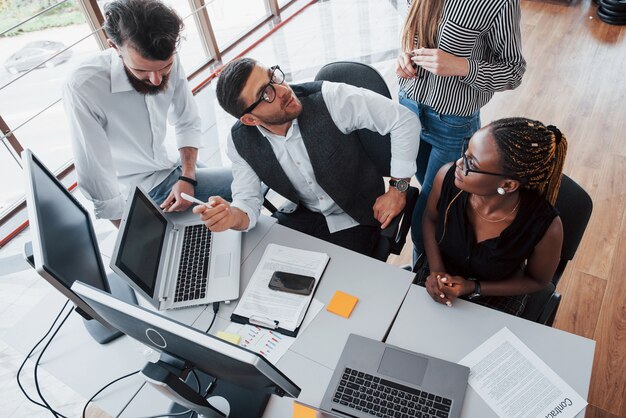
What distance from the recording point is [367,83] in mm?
1986

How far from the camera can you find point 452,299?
4.83ft

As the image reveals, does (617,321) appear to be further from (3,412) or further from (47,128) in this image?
(47,128)

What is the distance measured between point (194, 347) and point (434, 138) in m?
1.38

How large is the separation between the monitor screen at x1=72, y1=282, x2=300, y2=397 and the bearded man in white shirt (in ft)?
1.89

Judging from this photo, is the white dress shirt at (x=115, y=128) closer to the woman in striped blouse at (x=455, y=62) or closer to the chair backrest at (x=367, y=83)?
the chair backrest at (x=367, y=83)

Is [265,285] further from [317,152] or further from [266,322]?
[317,152]

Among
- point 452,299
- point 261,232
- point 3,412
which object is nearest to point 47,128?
point 3,412

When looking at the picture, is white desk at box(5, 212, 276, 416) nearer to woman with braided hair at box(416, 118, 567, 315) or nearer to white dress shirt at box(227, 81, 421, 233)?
white dress shirt at box(227, 81, 421, 233)

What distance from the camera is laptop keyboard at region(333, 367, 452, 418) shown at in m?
1.25

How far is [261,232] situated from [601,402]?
161cm

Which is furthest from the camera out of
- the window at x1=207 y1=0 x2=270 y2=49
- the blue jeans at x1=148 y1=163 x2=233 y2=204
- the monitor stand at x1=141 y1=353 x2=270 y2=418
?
the window at x1=207 y1=0 x2=270 y2=49

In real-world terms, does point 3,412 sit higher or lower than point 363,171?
lower

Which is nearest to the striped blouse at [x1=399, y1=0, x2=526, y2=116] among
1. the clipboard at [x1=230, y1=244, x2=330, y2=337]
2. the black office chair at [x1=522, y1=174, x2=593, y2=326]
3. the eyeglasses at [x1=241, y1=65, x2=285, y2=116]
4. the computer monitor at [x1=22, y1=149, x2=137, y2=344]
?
the black office chair at [x1=522, y1=174, x2=593, y2=326]

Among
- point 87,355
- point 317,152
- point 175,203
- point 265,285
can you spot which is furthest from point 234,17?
point 87,355
